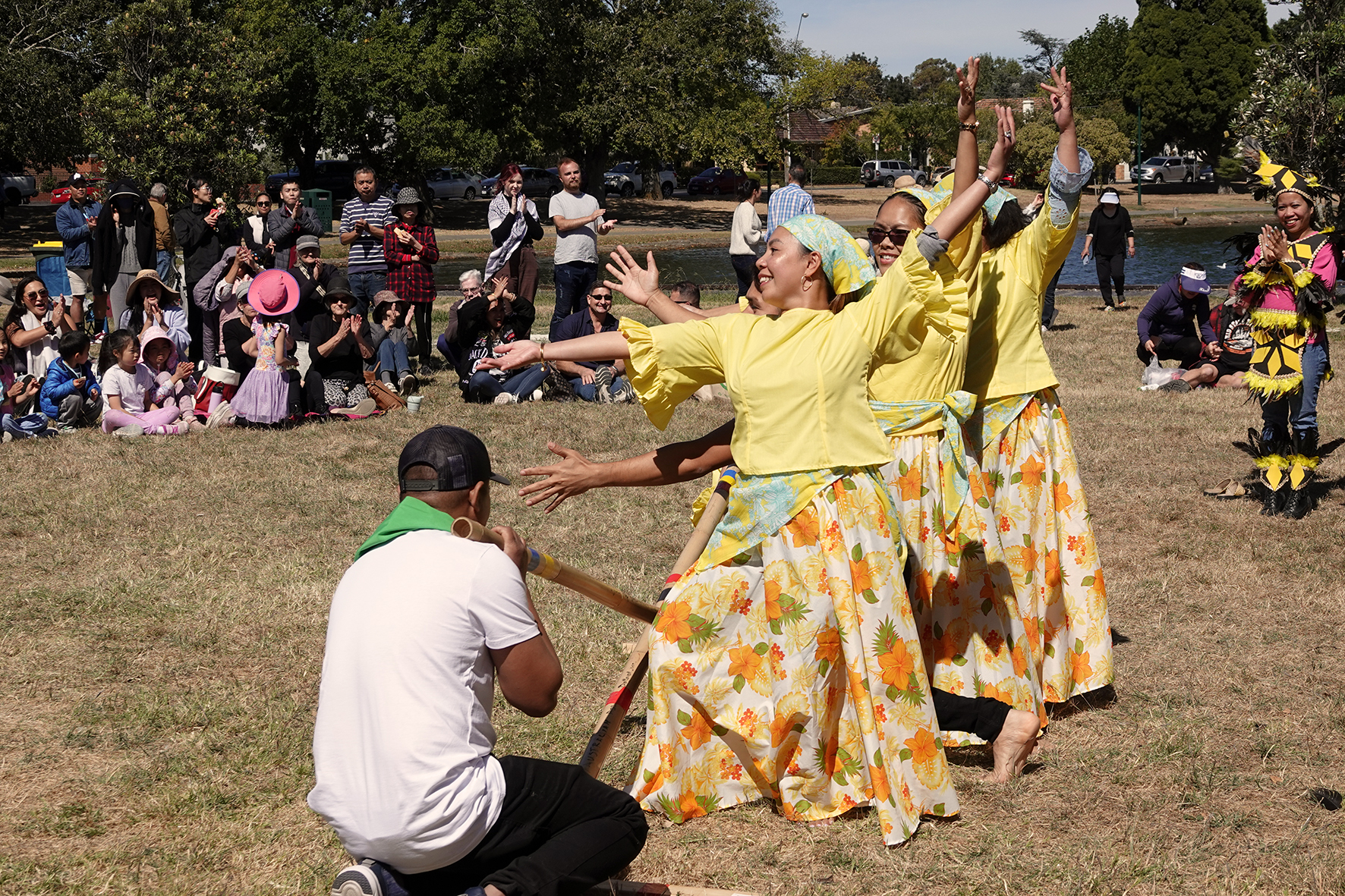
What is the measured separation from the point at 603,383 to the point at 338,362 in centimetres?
255

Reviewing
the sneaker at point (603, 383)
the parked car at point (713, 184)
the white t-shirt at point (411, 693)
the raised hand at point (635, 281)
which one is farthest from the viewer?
the parked car at point (713, 184)

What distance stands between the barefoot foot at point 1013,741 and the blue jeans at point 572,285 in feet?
28.6

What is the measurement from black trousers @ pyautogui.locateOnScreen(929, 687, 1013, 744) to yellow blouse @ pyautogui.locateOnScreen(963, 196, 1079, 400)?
4.65 ft

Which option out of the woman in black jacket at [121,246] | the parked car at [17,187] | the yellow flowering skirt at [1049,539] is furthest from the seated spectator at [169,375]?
the parked car at [17,187]

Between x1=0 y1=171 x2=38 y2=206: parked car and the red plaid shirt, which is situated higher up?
x1=0 y1=171 x2=38 y2=206: parked car

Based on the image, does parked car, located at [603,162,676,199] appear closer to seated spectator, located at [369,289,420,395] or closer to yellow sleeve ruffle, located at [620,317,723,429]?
seated spectator, located at [369,289,420,395]

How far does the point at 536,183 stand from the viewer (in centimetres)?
5112

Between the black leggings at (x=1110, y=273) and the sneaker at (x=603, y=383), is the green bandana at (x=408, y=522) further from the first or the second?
the black leggings at (x=1110, y=273)

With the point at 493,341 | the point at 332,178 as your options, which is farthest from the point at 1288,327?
the point at 332,178

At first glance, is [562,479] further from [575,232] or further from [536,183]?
[536,183]

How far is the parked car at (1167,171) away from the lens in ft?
192

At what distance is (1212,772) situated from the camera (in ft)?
15.7

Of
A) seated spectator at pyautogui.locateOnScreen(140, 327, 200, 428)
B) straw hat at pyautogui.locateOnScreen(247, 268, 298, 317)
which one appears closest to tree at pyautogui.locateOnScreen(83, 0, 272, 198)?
seated spectator at pyautogui.locateOnScreen(140, 327, 200, 428)

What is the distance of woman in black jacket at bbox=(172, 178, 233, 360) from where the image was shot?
43.0 feet
